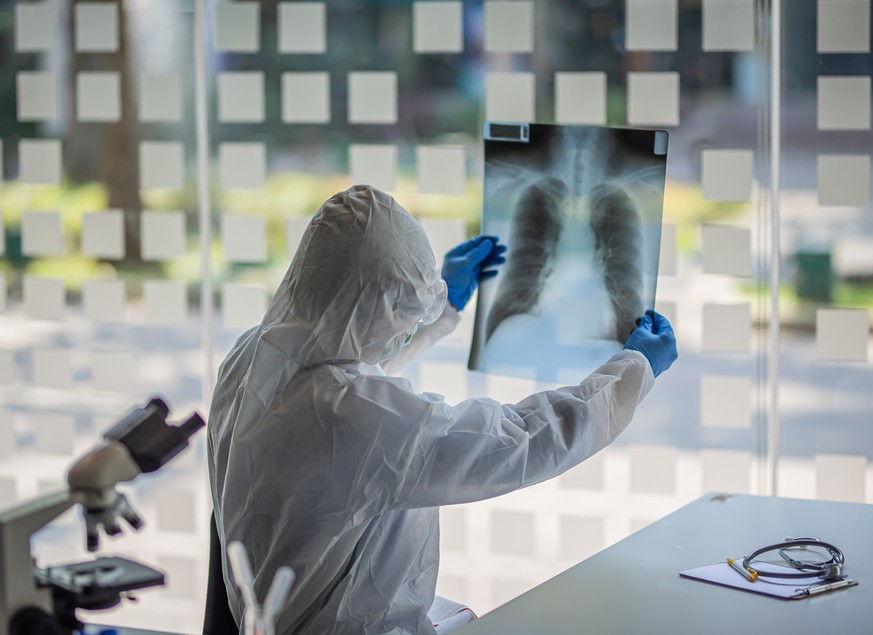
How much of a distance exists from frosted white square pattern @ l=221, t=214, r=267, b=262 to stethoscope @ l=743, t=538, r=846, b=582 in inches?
68.5

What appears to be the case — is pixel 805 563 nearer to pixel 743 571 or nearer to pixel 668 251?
pixel 743 571

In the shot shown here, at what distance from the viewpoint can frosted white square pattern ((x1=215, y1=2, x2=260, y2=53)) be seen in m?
2.96

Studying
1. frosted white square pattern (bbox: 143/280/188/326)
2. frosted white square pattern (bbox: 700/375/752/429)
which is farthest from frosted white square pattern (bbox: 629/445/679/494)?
frosted white square pattern (bbox: 143/280/188/326)

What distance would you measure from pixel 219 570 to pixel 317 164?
146 centimetres

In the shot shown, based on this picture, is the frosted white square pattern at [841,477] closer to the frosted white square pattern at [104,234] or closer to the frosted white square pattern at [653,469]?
the frosted white square pattern at [653,469]

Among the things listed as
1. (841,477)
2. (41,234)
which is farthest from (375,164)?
(841,477)

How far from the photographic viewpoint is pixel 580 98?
2.77 m

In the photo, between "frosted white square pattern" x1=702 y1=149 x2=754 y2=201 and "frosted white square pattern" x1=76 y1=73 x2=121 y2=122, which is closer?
"frosted white square pattern" x1=702 y1=149 x2=754 y2=201

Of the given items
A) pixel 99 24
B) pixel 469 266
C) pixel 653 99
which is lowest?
pixel 469 266

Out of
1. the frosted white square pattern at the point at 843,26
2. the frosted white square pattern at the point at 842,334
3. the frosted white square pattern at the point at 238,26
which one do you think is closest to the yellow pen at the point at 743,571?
the frosted white square pattern at the point at 842,334

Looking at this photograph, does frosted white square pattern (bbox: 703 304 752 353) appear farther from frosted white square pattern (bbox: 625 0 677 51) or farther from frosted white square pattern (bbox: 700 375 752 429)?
frosted white square pattern (bbox: 625 0 677 51)

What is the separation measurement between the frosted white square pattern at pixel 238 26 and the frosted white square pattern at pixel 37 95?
587 millimetres

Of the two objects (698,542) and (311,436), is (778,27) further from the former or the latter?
(311,436)

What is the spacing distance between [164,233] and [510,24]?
3.93 ft
